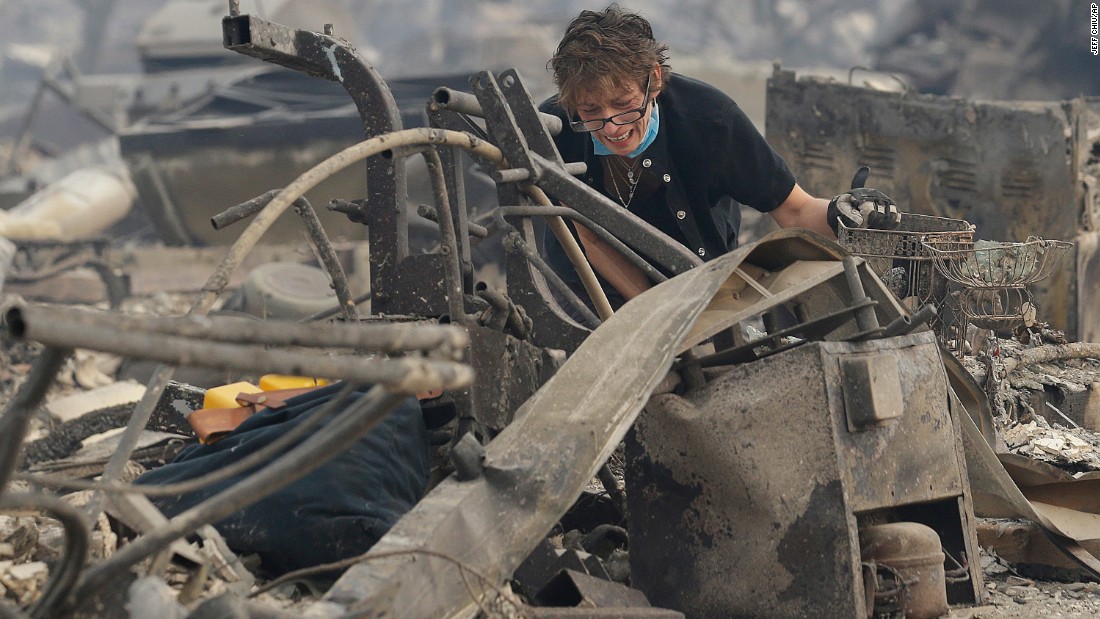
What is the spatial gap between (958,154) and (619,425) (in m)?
5.00

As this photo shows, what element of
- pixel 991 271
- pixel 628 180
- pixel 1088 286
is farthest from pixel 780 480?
pixel 1088 286

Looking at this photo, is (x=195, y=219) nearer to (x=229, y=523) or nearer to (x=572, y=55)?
(x=572, y=55)

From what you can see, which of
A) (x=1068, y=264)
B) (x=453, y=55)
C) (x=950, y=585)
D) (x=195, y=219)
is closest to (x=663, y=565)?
(x=950, y=585)

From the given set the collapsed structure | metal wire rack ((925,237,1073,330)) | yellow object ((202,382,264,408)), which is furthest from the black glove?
yellow object ((202,382,264,408))

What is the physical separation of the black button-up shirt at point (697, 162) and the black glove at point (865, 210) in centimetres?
30

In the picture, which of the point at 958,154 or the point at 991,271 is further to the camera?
the point at 958,154

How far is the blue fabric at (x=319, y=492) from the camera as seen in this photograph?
261 centimetres

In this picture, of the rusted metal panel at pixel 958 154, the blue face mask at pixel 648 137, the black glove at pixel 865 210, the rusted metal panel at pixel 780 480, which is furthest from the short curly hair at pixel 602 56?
the rusted metal panel at pixel 958 154

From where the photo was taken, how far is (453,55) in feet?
72.4

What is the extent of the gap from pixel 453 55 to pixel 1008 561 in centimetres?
1965

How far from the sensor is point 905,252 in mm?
3807

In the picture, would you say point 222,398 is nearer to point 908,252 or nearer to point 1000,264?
point 908,252

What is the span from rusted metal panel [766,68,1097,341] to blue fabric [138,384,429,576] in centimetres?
443

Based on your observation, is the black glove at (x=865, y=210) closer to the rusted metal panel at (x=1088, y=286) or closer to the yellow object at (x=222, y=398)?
the yellow object at (x=222, y=398)
